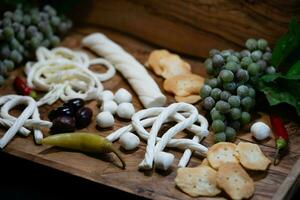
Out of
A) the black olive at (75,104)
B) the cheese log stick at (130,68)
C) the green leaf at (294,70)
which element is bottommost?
the black olive at (75,104)

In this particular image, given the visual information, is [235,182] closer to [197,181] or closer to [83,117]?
[197,181]

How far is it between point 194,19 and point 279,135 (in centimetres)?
50

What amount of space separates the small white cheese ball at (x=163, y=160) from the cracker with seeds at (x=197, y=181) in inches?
1.2

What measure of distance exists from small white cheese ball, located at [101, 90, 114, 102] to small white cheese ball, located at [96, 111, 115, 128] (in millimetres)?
84

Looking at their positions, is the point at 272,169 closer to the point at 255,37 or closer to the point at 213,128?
the point at 213,128

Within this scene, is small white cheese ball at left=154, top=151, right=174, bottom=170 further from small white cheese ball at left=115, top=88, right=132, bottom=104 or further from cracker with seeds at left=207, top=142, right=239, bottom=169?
small white cheese ball at left=115, top=88, right=132, bottom=104

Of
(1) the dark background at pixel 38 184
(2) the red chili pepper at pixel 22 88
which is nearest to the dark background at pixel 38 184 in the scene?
(1) the dark background at pixel 38 184

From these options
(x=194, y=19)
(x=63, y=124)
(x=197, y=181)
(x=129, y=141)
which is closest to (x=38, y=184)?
(x=63, y=124)

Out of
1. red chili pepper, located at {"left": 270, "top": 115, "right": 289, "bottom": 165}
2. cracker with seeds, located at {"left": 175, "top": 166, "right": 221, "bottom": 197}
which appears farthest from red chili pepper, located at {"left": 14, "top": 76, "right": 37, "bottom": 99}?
red chili pepper, located at {"left": 270, "top": 115, "right": 289, "bottom": 165}

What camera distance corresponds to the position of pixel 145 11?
1.75 m

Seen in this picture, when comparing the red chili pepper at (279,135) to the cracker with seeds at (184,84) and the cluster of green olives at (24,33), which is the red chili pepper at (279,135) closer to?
the cracker with seeds at (184,84)

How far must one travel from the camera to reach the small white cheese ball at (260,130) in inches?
53.2

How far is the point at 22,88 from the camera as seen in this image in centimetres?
155

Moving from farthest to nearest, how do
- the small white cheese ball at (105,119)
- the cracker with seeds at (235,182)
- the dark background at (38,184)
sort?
the small white cheese ball at (105,119), the dark background at (38,184), the cracker with seeds at (235,182)
